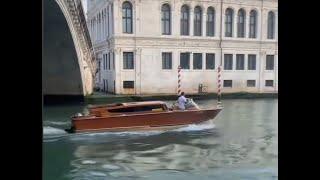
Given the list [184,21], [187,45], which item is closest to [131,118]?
[187,45]

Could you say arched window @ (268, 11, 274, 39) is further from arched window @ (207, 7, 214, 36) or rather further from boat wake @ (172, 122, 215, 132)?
boat wake @ (172, 122, 215, 132)

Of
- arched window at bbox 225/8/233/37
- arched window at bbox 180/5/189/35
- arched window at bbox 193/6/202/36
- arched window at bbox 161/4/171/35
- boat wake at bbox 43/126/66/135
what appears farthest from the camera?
arched window at bbox 225/8/233/37

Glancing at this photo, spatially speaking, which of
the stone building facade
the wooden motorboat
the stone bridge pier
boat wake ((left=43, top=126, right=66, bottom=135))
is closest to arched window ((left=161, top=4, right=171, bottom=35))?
the stone building facade

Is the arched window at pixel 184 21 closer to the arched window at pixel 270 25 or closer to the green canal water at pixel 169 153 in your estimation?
the arched window at pixel 270 25

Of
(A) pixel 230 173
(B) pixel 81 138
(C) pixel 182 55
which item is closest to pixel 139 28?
(C) pixel 182 55

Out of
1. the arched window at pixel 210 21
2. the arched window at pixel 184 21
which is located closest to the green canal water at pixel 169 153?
the arched window at pixel 184 21

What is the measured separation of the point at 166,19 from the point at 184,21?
107 cm

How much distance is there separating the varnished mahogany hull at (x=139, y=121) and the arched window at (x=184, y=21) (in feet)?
40.6

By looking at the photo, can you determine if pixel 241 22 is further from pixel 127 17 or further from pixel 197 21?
pixel 127 17

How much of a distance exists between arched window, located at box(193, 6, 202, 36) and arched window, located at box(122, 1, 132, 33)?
379cm

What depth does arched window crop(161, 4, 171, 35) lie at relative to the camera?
25031mm

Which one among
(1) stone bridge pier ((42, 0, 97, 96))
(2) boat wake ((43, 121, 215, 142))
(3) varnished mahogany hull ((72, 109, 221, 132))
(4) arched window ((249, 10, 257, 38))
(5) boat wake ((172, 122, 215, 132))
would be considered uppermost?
(4) arched window ((249, 10, 257, 38))

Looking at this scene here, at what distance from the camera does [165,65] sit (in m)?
25.1
